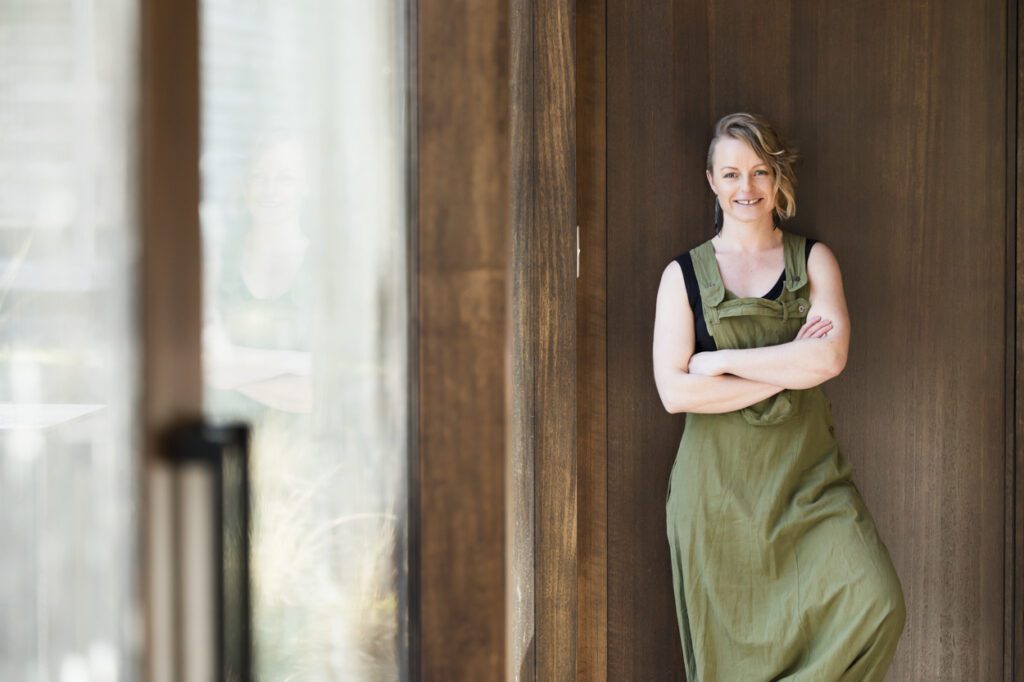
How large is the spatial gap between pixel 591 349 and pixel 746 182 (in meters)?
0.56

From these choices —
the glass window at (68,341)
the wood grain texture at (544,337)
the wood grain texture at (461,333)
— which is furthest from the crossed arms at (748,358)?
the glass window at (68,341)

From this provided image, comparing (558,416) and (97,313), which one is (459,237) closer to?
(97,313)

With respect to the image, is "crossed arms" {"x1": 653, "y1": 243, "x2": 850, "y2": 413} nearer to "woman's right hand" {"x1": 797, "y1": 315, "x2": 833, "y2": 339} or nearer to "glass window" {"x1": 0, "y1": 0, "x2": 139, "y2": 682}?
"woman's right hand" {"x1": 797, "y1": 315, "x2": 833, "y2": 339}

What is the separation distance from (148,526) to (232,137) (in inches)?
13.1

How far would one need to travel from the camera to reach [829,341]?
→ 1.86 m

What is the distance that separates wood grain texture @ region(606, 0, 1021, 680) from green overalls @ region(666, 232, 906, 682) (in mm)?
234

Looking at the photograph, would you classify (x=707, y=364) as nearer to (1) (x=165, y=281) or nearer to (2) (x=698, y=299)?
(2) (x=698, y=299)

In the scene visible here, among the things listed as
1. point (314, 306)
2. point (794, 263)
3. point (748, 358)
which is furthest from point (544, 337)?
point (314, 306)

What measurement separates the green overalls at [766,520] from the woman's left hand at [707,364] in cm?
5

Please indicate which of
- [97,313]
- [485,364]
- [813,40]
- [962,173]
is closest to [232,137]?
[97,313]

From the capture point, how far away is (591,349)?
7.15ft

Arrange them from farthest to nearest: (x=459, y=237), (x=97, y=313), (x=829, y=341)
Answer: (x=829, y=341) < (x=459, y=237) < (x=97, y=313)

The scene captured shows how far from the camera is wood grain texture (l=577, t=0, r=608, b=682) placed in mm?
2150

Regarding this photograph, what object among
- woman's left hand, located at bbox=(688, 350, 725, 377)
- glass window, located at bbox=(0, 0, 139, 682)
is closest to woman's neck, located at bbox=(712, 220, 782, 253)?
woman's left hand, located at bbox=(688, 350, 725, 377)
